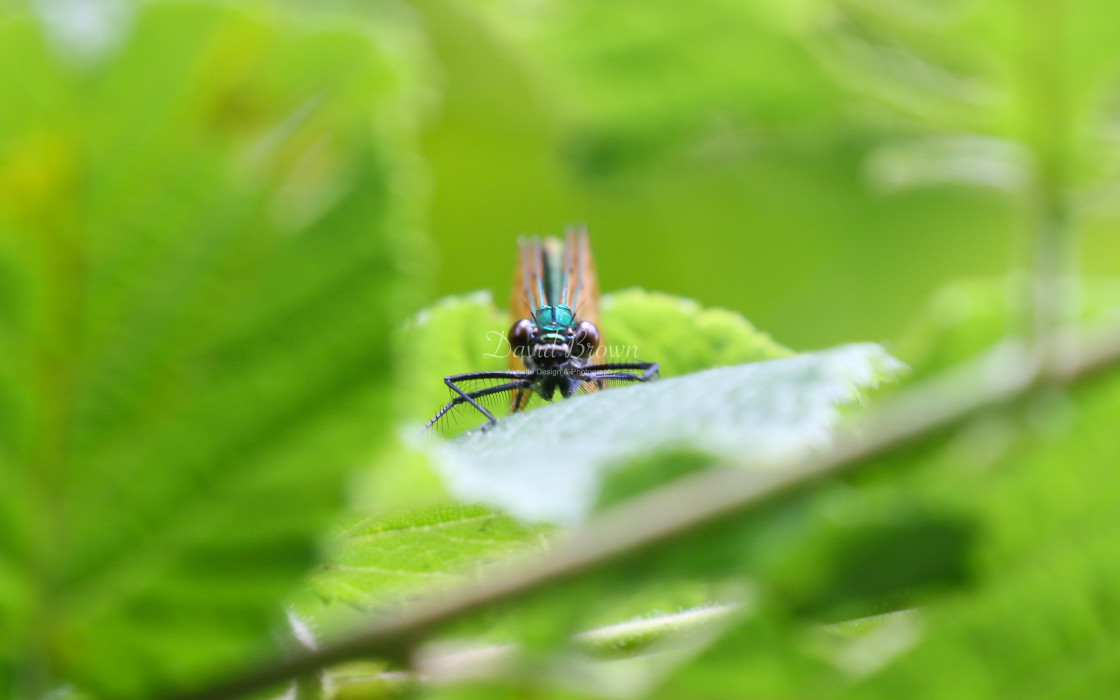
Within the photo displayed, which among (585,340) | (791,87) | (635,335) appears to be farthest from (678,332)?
(585,340)

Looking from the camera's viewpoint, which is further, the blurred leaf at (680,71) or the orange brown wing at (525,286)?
the orange brown wing at (525,286)

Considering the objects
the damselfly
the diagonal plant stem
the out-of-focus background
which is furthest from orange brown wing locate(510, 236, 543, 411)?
the diagonal plant stem

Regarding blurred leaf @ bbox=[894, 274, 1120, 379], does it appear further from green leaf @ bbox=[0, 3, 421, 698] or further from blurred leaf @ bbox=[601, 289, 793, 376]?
green leaf @ bbox=[0, 3, 421, 698]

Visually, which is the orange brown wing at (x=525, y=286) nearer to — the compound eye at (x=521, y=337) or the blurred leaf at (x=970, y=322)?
the compound eye at (x=521, y=337)

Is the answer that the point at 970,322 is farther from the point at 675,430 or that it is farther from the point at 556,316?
the point at 556,316

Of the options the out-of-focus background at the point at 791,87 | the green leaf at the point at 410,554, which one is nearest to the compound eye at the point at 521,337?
the out-of-focus background at the point at 791,87

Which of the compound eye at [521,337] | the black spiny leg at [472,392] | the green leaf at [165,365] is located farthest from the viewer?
the compound eye at [521,337]

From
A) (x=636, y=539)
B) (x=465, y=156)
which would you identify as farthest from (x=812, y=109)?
(x=465, y=156)
